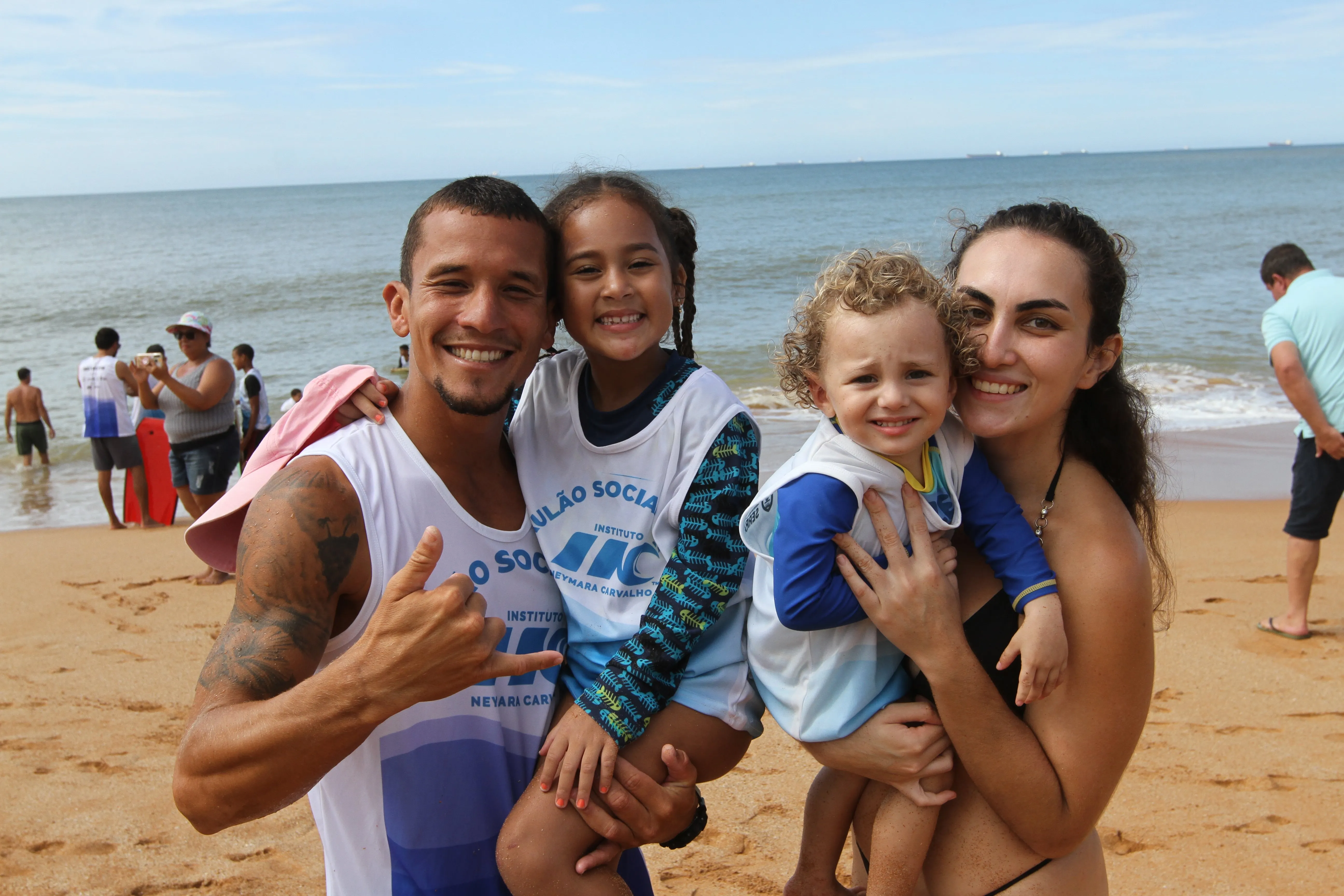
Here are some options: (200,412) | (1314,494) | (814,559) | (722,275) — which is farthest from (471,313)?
(722,275)

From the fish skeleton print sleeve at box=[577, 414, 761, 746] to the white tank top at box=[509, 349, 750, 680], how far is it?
0.15ft

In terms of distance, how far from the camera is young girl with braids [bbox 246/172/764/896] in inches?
88.9

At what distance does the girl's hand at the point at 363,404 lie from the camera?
8.02ft

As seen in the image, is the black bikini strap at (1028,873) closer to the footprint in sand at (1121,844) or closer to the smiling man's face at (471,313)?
the smiling man's face at (471,313)

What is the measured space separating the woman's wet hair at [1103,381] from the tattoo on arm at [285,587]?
1.62 metres

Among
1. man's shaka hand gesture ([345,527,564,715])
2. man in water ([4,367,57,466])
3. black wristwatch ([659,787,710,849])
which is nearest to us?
man's shaka hand gesture ([345,527,564,715])

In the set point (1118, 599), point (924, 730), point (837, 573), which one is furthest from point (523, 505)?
point (1118, 599)

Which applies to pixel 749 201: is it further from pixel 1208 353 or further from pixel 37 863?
pixel 37 863

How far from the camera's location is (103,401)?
11.2 m

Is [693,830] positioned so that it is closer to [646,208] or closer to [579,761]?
[579,761]

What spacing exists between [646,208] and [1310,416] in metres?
5.91

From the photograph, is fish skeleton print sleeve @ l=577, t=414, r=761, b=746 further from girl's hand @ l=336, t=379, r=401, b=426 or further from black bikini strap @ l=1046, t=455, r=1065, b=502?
girl's hand @ l=336, t=379, r=401, b=426

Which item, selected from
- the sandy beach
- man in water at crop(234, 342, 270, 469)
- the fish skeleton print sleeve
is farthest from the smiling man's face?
man in water at crop(234, 342, 270, 469)

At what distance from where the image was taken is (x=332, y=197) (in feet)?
390
